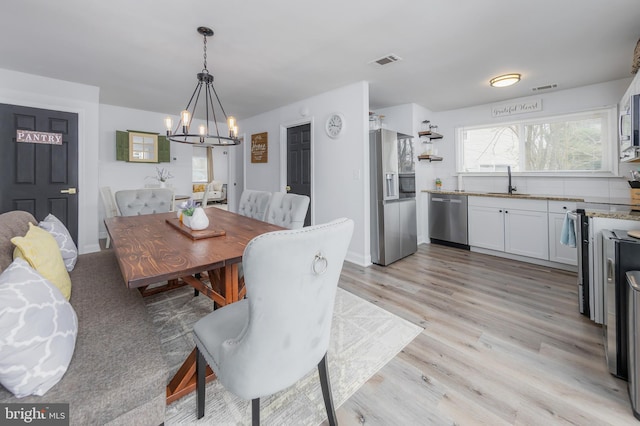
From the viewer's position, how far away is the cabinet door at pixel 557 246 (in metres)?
3.35

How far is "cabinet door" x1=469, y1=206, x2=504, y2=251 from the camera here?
3945 millimetres

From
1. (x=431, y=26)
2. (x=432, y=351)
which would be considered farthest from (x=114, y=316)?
(x=431, y=26)

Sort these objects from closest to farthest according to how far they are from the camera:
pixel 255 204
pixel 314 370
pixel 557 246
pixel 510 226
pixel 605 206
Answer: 1. pixel 314 370
2. pixel 605 206
3. pixel 255 204
4. pixel 557 246
5. pixel 510 226

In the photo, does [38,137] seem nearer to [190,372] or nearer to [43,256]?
[43,256]

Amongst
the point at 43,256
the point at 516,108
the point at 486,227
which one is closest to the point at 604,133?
the point at 516,108

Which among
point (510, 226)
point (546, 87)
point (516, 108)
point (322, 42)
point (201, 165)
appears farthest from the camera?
point (201, 165)

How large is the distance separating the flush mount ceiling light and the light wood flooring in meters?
2.37

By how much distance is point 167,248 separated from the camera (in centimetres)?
159

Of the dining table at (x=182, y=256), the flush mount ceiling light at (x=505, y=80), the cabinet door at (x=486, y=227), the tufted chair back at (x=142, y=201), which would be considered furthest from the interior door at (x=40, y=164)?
the cabinet door at (x=486, y=227)

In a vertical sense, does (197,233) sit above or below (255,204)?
below

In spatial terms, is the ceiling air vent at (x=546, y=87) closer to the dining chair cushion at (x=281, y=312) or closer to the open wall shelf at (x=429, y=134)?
the open wall shelf at (x=429, y=134)

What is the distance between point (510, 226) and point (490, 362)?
2764 millimetres

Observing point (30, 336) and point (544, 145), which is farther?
point (544, 145)

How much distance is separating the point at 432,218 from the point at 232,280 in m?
3.99
